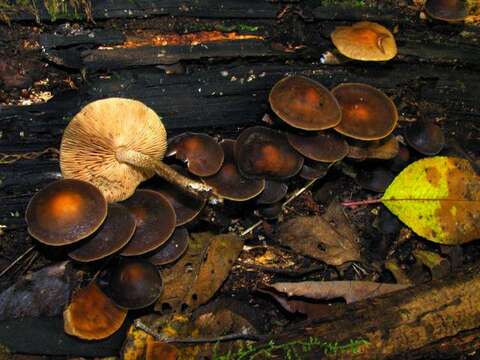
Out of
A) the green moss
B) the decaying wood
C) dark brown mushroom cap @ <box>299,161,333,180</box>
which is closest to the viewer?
the green moss

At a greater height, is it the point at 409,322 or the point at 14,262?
the point at 14,262

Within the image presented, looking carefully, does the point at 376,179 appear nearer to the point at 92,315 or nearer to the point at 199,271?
the point at 199,271

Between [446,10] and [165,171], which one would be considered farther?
[446,10]

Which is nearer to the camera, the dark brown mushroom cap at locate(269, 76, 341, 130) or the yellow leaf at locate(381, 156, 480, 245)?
the dark brown mushroom cap at locate(269, 76, 341, 130)

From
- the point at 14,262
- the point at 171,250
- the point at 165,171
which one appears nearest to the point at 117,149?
the point at 165,171

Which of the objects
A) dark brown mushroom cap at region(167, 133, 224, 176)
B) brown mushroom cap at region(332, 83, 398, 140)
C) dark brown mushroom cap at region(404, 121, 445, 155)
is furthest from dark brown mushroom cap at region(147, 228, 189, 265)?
dark brown mushroom cap at region(404, 121, 445, 155)

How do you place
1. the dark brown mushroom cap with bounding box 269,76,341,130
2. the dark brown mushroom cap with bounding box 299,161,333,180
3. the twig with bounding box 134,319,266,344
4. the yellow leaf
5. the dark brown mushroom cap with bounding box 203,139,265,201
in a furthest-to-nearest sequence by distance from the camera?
the yellow leaf < the dark brown mushroom cap with bounding box 299,161,333,180 < the dark brown mushroom cap with bounding box 203,139,265,201 < the dark brown mushroom cap with bounding box 269,76,341,130 < the twig with bounding box 134,319,266,344

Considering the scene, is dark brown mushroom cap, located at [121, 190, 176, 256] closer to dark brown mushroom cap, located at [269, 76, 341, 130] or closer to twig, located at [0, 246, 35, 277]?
twig, located at [0, 246, 35, 277]
